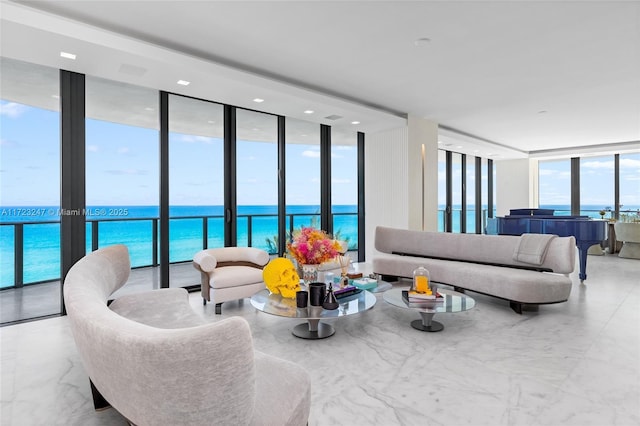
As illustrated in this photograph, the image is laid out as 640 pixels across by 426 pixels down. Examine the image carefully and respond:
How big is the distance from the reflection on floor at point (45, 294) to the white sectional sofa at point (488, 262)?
2.91m

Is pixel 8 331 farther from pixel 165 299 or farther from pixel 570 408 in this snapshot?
pixel 570 408

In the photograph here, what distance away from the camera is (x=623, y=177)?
32.0ft

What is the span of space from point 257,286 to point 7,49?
3.17m

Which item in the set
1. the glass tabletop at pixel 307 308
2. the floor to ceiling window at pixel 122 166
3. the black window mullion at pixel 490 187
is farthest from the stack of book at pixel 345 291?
the black window mullion at pixel 490 187

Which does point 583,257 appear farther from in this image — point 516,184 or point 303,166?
point 516,184

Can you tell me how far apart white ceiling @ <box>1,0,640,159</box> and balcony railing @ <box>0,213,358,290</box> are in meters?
2.10

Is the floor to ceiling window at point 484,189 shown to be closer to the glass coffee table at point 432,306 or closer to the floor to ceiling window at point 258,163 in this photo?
the floor to ceiling window at point 258,163

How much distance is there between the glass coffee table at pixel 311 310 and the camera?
2797mm

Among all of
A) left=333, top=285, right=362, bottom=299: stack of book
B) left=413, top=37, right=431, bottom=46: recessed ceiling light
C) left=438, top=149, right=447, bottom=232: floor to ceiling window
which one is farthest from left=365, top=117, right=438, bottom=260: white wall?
left=333, top=285, right=362, bottom=299: stack of book

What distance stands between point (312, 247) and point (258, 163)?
284 centimetres

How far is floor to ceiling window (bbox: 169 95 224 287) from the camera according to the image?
4.98m

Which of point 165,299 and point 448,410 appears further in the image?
point 165,299

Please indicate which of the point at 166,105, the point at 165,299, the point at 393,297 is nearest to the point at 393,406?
the point at 393,297

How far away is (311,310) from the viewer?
9.41 feet
